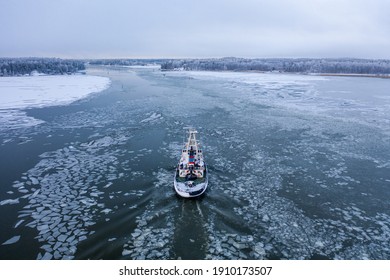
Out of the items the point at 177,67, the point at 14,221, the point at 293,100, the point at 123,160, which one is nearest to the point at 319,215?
the point at 123,160

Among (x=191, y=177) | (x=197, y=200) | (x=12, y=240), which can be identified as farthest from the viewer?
(x=191, y=177)

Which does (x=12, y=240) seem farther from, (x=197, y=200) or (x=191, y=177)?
(x=191, y=177)

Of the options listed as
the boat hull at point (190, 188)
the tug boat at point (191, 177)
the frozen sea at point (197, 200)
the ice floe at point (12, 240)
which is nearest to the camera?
the ice floe at point (12, 240)

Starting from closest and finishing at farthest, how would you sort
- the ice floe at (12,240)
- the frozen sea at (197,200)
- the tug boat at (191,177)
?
1. the ice floe at (12,240)
2. the frozen sea at (197,200)
3. the tug boat at (191,177)

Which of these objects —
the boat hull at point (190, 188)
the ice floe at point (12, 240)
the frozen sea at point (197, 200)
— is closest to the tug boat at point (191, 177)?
the boat hull at point (190, 188)

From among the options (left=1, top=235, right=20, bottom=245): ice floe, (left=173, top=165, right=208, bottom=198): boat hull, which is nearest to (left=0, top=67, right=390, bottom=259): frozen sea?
(left=1, top=235, right=20, bottom=245): ice floe

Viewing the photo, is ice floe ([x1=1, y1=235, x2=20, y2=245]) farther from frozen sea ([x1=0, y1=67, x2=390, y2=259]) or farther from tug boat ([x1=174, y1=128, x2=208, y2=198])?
tug boat ([x1=174, y1=128, x2=208, y2=198])

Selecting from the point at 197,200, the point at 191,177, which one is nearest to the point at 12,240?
the point at 197,200

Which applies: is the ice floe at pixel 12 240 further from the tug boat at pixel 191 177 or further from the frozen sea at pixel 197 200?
the tug boat at pixel 191 177

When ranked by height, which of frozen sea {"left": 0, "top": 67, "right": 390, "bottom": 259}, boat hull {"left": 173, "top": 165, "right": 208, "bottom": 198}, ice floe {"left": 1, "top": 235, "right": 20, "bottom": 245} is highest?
boat hull {"left": 173, "top": 165, "right": 208, "bottom": 198}
